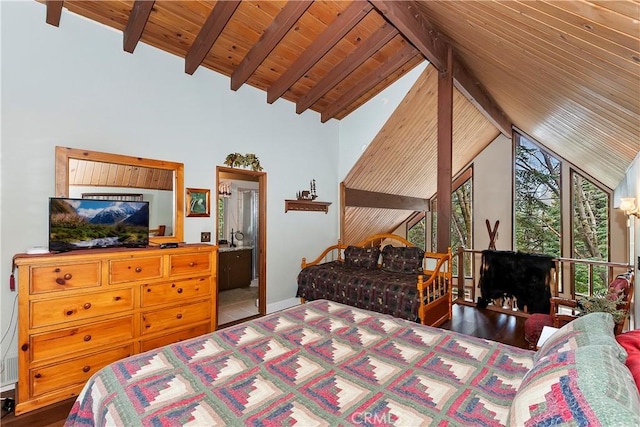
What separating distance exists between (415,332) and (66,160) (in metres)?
3.13

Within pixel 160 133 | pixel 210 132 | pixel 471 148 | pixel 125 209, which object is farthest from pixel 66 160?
pixel 471 148

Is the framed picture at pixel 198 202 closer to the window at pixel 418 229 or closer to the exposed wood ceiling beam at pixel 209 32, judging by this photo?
the exposed wood ceiling beam at pixel 209 32

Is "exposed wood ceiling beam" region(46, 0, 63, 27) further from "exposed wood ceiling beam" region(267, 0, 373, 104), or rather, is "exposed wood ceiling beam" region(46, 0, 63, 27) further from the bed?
the bed

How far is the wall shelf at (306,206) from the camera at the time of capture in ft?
15.0

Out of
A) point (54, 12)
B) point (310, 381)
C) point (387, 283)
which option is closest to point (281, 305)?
point (387, 283)

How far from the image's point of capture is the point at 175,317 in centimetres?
273

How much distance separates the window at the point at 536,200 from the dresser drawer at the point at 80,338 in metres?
8.04

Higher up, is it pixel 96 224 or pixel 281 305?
pixel 96 224

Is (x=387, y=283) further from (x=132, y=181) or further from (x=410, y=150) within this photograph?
(x=132, y=181)

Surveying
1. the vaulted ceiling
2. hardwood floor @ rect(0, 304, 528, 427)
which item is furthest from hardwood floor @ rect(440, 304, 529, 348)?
the vaulted ceiling

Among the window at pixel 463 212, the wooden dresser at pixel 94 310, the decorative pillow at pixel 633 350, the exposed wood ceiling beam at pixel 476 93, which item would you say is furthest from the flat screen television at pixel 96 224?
the window at pixel 463 212

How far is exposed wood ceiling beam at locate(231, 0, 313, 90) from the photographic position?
268 cm

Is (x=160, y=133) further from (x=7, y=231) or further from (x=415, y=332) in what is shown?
(x=415, y=332)

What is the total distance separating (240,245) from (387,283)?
336 centimetres
